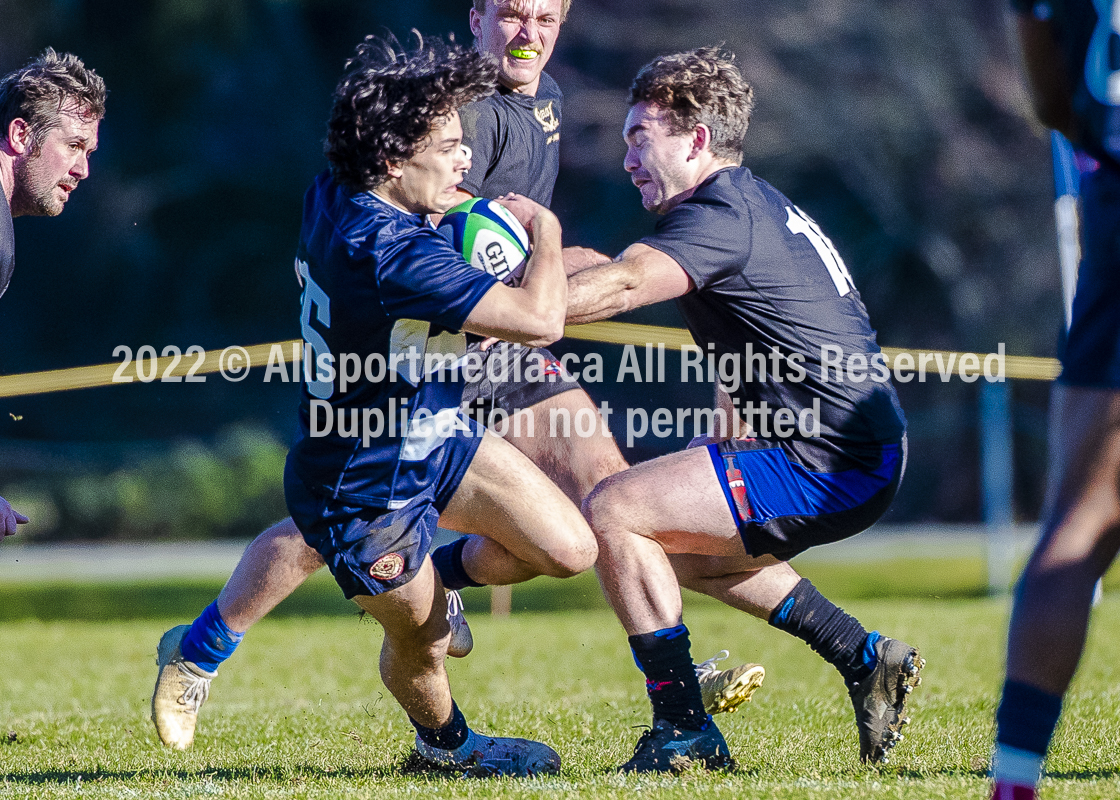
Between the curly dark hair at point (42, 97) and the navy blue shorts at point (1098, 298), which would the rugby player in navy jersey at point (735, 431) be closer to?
the navy blue shorts at point (1098, 298)

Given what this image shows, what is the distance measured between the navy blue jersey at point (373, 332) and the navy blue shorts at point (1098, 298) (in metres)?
1.31

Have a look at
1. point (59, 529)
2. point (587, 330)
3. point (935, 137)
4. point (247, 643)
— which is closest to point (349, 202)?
point (587, 330)

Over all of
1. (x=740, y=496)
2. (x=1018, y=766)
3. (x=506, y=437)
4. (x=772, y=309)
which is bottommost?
(x=506, y=437)

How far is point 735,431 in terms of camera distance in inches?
154

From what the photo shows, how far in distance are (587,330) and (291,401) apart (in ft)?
37.9

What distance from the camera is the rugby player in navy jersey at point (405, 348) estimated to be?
10.0ft

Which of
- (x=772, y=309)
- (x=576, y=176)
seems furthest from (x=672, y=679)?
(x=576, y=176)

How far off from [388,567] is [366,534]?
0.32 feet

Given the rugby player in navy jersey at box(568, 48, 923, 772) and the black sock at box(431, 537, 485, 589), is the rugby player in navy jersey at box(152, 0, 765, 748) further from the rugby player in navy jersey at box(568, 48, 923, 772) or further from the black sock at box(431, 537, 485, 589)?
the rugby player in navy jersey at box(568, 48, 923, 772)

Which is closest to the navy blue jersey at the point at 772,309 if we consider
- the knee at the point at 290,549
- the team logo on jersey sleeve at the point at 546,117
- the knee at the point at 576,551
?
the knee at the point at 576,551

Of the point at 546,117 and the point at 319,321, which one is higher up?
the point at 546,117

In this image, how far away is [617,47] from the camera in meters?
18.5

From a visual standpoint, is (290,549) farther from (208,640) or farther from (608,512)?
(608,512)

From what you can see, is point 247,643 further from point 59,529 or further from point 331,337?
point 59,529
